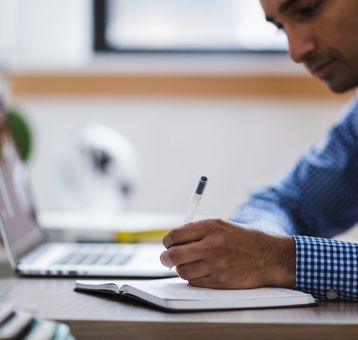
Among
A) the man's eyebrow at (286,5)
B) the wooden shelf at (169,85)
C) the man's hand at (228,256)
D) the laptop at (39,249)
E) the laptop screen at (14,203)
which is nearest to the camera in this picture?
the man's hand at (228,256)

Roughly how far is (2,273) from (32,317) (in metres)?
0.60

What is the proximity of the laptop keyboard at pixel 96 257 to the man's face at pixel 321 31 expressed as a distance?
502 mm

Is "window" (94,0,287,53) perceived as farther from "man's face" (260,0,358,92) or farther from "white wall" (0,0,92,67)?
"man's face" (260,0,358,92)

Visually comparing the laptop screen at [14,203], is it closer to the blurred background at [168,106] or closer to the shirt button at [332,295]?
the shirt button at [332,295]

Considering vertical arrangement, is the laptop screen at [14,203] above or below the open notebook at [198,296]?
below

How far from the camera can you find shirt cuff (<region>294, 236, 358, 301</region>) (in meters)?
1.04

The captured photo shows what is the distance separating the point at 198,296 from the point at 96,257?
46cm

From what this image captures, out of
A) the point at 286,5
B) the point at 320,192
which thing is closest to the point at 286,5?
the point at 286,5

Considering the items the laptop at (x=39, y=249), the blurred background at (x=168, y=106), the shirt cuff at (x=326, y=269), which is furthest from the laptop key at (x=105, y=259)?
the blurred background at (x=168, y=106)

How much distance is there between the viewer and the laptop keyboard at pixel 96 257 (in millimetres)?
1307

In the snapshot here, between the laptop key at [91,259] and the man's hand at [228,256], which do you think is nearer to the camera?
the man's hand at [228,256]

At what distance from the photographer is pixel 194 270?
3.34 feet

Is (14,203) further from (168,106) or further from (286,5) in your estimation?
(168,106)

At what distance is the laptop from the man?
18 cm
